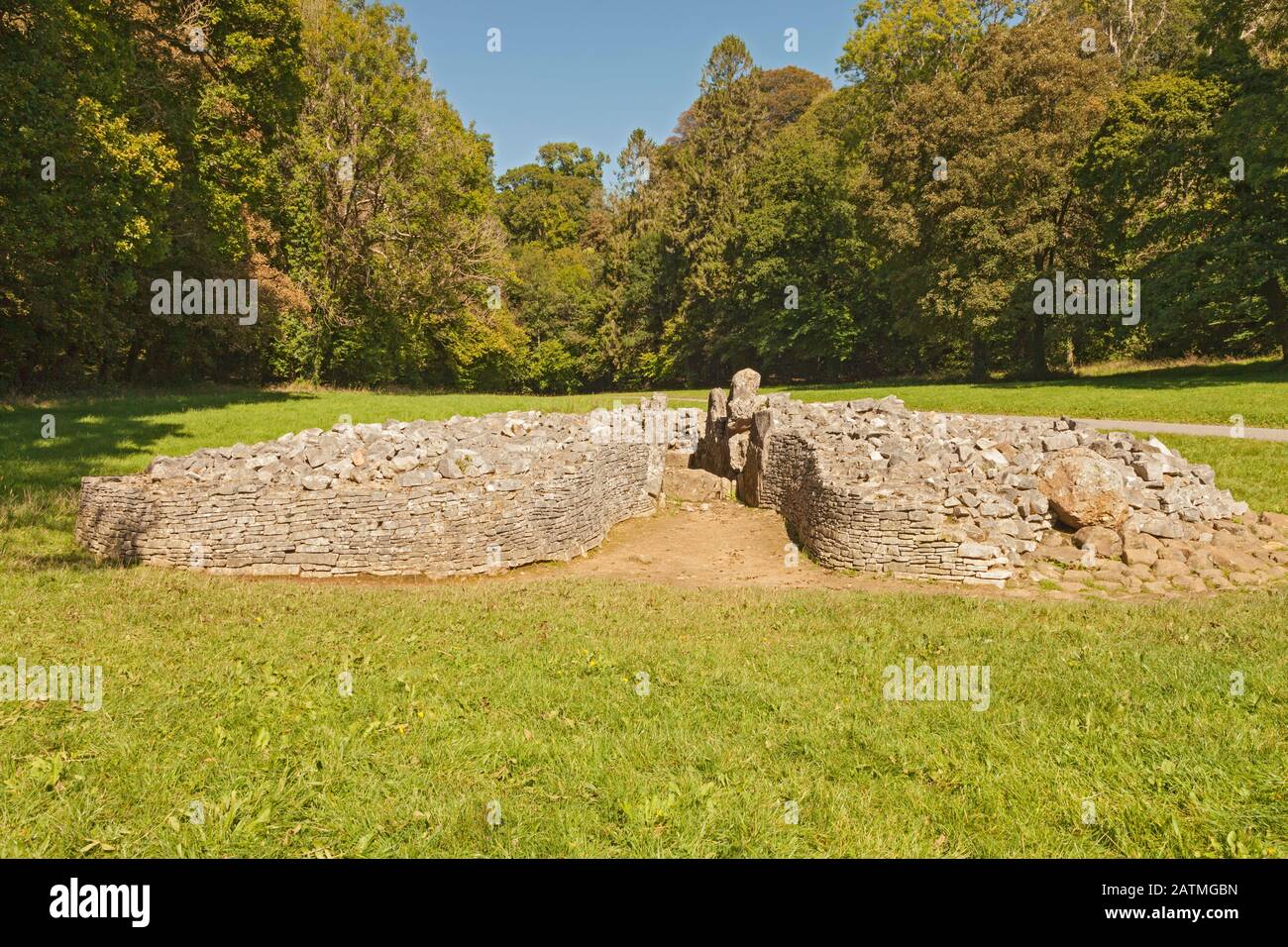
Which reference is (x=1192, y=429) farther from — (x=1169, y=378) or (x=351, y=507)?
Result: (x=351, y=507)

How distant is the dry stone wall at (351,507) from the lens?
10422mm

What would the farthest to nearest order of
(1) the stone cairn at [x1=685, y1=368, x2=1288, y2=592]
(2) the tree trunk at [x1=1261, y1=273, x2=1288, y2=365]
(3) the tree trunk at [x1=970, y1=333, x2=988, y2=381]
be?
1. (3) the tree trunk at [x1=970, y1=333, x2=988, y2=381]
2. (2) the tree trunk at [x1=1261, y1=273, x2=1288, y2=365]
3. (1) the stone cairn at [x1=685, y1=368, x2=1288, y2=592]

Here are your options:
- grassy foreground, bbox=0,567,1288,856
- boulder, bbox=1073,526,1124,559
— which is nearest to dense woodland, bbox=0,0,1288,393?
grassy foreground, bbox=0,567,1288,856

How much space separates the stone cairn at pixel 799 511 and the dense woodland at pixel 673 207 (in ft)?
37.3

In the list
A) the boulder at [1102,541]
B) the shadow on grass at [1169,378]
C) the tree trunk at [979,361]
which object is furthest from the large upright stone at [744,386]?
the tree trunk at [979,361]

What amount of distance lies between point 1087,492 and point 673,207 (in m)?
39.8

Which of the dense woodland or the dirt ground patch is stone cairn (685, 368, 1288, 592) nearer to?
the dirt ground patch

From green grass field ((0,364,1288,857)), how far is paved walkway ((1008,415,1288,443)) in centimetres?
931

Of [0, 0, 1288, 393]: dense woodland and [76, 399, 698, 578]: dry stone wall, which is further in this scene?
[0, 0, 1288, 393]: dense woodland

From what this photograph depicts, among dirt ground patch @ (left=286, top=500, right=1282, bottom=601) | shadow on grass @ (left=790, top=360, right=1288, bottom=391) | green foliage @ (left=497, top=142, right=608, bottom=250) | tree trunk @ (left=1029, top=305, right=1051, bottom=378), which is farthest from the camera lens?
green foliage @ (left=497, top=142, right=608, bottom=250)

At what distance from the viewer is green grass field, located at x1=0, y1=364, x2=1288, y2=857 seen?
3842 millimetres

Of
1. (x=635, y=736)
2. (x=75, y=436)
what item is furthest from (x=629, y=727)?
(x=75, y=436)

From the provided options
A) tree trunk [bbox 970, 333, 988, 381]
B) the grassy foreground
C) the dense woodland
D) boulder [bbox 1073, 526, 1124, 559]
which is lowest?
the grassy foreground

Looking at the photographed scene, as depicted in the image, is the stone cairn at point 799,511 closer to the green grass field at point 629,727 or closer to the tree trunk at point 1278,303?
the green grass field at point 629,727
